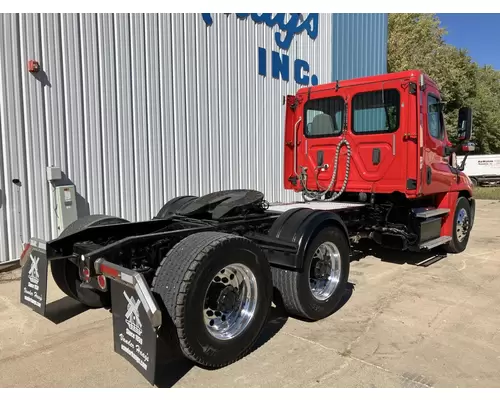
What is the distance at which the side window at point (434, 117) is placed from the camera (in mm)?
5895

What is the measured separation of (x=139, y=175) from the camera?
7500mm

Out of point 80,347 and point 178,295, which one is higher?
point 178,295

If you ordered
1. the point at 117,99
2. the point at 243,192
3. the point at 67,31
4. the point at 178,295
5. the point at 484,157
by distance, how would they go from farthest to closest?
the point at 484,157 → the point at 117,99 → the point at 67,31 → the point at 243,192 → the point at 178,295

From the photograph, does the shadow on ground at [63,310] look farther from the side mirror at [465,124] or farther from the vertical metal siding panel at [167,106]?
the side mirror at [465,124]

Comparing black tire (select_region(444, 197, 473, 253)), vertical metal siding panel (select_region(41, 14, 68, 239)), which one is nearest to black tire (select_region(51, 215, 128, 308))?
vertical metal siding panel (select_region(41, 14, 68, 239))

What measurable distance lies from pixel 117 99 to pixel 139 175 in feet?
4.32

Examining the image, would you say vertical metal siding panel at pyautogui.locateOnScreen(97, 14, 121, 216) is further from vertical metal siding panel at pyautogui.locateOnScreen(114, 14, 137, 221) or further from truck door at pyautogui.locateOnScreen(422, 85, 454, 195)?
truck door at pyautogui.locateOnScreen(422, 85, 454, 195)

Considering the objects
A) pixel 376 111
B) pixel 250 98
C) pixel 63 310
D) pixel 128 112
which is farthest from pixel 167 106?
pixel 63 310

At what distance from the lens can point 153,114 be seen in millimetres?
7625

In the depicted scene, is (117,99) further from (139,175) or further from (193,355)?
(193,355)

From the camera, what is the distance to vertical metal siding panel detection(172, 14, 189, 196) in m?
7.93

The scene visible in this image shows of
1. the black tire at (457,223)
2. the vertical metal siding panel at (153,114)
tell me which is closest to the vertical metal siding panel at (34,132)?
the vertical metal siding panel at (153,114)

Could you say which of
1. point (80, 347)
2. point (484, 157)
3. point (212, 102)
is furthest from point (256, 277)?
point (484, 157)

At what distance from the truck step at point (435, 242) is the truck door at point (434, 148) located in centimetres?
75
